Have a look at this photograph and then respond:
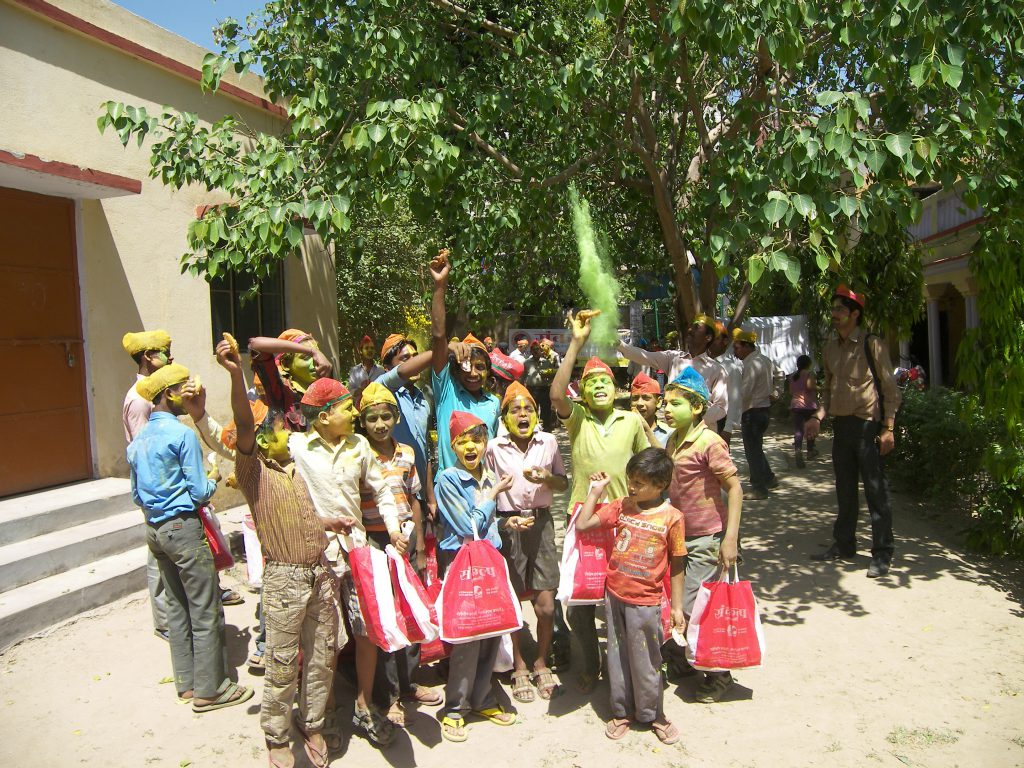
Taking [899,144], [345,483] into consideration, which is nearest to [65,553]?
[345,483]

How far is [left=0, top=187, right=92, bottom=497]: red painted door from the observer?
597cm

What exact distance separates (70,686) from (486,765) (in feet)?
7.98

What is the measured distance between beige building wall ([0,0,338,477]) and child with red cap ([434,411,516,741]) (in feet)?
13.8

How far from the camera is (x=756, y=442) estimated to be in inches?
313

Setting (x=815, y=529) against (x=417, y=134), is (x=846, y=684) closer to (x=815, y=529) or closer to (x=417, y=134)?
(x=815, y=529)

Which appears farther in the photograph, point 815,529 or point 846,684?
point 815,529

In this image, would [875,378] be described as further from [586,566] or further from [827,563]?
[586,566]

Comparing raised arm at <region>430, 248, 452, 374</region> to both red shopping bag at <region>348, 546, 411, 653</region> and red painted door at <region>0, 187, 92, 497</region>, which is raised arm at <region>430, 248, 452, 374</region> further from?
red painted door at <region>0, 187, 92, 497</region>

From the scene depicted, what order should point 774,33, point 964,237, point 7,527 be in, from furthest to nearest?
point 964,237 → point 7,527 → point 774,33

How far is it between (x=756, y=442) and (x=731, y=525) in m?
4.43

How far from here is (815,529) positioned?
6.62m

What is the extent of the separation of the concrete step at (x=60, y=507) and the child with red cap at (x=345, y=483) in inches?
122

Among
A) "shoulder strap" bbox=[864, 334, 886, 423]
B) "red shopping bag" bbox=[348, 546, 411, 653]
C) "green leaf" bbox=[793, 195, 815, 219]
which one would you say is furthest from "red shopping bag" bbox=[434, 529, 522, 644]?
"shoulder strap" bbox=[864, 334, 886, 423]

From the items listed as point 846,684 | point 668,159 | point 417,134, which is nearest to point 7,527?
point 417,134
